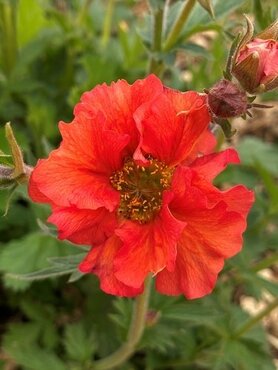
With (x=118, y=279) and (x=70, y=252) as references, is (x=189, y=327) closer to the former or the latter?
(x=70, y=252)

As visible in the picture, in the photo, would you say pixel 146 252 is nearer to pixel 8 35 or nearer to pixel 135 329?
pixel 135 329

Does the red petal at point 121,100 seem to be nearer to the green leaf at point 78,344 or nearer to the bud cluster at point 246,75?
the bud cluster at point 246,75

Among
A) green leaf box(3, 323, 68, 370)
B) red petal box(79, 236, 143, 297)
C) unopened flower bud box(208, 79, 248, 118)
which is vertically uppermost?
unopened flower bud box(208, 79, 248, 118)

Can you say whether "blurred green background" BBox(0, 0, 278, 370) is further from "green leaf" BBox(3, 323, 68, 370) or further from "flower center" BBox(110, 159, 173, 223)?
"flower center" BBox(110, 159, 173, 223)

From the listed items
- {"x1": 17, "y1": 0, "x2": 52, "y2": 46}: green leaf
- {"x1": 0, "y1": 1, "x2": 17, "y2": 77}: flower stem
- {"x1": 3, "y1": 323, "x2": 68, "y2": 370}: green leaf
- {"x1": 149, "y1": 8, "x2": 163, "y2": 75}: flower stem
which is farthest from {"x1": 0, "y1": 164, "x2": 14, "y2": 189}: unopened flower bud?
{"x1": 17, "y1": 0, "x2": 52, "y2": 46}: green leaf

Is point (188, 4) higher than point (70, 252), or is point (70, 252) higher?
point (188, 4)

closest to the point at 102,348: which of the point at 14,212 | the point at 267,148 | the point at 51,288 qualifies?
the point at 51,288
